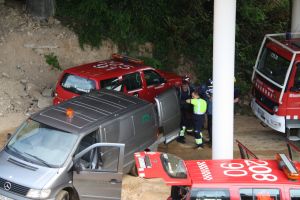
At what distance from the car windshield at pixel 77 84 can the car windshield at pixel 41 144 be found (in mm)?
3018

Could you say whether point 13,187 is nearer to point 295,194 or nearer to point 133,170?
point 133,170

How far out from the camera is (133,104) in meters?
13.0

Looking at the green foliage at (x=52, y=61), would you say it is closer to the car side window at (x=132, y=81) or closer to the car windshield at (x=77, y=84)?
the car windshield at (x=77, y=84)

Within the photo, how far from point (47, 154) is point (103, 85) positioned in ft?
12.8

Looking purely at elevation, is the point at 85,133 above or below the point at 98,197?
above

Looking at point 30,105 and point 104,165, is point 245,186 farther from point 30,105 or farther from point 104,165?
point 30,105

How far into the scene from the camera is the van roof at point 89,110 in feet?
37.3

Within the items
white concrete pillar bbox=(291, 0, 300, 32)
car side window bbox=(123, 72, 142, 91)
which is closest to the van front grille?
car side window bbox=(123, 72, 142, 91)

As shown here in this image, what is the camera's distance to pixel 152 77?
1602cm

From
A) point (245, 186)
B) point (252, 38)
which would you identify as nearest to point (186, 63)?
point (252, 38)

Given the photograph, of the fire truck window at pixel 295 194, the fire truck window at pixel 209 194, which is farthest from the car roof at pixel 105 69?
the fire truck window at pixel 295 194

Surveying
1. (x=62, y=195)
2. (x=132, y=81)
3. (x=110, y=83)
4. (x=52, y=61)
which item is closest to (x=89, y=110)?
(x=62, y=195)

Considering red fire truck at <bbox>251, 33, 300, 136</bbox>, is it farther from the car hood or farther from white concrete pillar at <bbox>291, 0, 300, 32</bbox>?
the car hood

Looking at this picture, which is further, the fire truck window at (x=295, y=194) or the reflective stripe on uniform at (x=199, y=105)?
the reflective stripe on uniform at (x=199, y=105)
